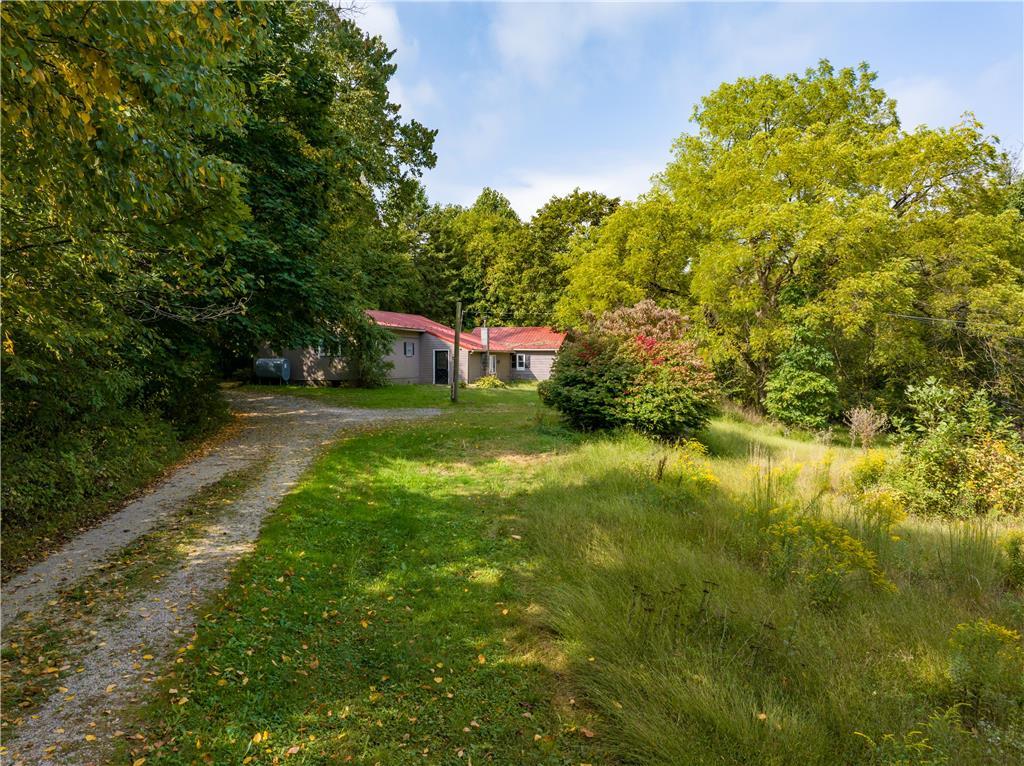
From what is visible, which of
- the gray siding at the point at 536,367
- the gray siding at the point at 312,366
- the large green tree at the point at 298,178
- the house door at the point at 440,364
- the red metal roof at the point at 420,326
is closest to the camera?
the large green tree at the point at 298,178

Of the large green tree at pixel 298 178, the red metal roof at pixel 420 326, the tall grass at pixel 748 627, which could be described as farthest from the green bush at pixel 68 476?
the red metal roof at pixel 420 326

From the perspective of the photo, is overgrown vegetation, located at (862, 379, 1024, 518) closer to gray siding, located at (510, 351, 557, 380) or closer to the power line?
the power line

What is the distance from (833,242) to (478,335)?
68.1ft

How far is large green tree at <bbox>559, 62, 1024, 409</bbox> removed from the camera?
634 inches

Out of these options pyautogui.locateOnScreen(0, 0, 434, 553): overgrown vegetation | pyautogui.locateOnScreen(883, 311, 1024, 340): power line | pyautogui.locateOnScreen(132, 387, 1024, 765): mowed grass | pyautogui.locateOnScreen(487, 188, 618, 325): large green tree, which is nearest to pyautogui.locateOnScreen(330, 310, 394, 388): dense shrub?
pyautogui.locateOnScreen(0, 0, 434, 553): overgrown vegetation

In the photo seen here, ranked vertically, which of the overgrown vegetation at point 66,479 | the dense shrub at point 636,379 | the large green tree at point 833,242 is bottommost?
the overgrown vegetation at point 66,479

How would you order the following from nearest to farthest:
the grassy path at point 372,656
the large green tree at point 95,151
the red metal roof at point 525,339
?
the grassy path at point 372,656 < the large green tree at point 95,151 < the red metal roof at point 525,339

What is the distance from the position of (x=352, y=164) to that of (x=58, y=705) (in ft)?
44.9

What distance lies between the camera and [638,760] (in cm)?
270

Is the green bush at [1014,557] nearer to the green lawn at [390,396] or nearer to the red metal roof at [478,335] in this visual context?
the green lawn at [390,396]

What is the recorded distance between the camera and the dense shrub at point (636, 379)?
1116cm

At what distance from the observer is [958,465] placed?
812cm

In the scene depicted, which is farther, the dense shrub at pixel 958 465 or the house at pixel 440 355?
the house at pixel 440 355

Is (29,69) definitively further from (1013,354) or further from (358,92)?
(1013,354)
